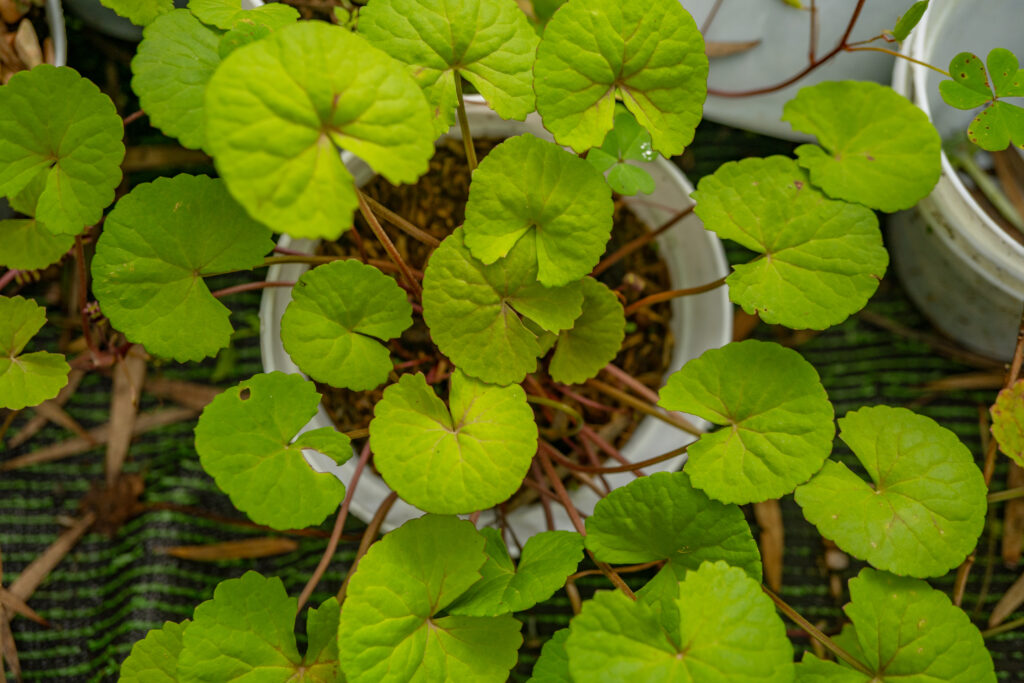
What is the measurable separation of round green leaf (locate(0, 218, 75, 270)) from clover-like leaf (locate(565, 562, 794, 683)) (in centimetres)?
64

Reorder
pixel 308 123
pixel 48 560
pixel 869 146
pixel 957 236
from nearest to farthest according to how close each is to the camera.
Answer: pixel 308 123 < pixel 869 146 < pixel 957 236 < pixel 48 560

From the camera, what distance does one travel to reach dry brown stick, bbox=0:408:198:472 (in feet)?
3.51

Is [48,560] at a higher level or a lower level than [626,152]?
lower

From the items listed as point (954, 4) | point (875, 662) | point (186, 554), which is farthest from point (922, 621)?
point (186, 554)

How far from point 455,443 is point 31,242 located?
50 centimetres

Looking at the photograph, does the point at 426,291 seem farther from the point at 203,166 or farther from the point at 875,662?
the point at 203,166

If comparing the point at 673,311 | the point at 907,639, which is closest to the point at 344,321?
the point at 673,311

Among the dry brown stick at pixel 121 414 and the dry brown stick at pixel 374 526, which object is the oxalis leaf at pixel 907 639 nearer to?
the dry brown stick at pixel 374 526

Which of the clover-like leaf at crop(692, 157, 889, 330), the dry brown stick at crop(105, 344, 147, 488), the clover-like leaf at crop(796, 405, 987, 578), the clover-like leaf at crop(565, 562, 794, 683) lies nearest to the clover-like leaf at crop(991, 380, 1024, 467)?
the clover-like leaf at crop(796, 405, 987, 578)

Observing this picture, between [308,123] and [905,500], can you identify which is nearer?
[308,123]

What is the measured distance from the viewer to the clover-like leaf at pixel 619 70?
63 cm

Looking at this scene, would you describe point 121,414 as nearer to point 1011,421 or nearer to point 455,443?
point 455,443

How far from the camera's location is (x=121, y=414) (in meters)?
1.09

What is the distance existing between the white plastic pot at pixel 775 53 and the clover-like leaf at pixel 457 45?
53 centimetres
